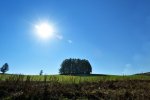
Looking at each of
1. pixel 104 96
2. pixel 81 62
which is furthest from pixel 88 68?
pixel 104 96

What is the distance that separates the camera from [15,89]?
19812 mm

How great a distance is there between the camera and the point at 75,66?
433 feet

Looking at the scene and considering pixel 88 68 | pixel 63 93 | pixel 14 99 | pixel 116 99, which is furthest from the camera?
pixel 88 68

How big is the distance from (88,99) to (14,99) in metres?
5.75

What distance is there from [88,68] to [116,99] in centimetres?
10755

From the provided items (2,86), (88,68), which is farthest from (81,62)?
(2,86)

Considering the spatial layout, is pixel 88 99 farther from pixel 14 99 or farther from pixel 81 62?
pixel 81 62

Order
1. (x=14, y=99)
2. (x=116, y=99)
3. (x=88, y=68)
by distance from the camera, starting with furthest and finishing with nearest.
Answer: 1. (x=88, y=68)
2. (x=116, y=99)
3. (x=14, y=99)

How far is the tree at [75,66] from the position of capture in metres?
126

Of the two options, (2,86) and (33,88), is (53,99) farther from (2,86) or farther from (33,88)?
(2,86)

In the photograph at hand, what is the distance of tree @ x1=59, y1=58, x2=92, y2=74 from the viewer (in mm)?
126188

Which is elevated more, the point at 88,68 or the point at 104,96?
the point at 88,68

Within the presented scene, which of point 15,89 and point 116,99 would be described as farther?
point 15,89

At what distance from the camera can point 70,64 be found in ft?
432
